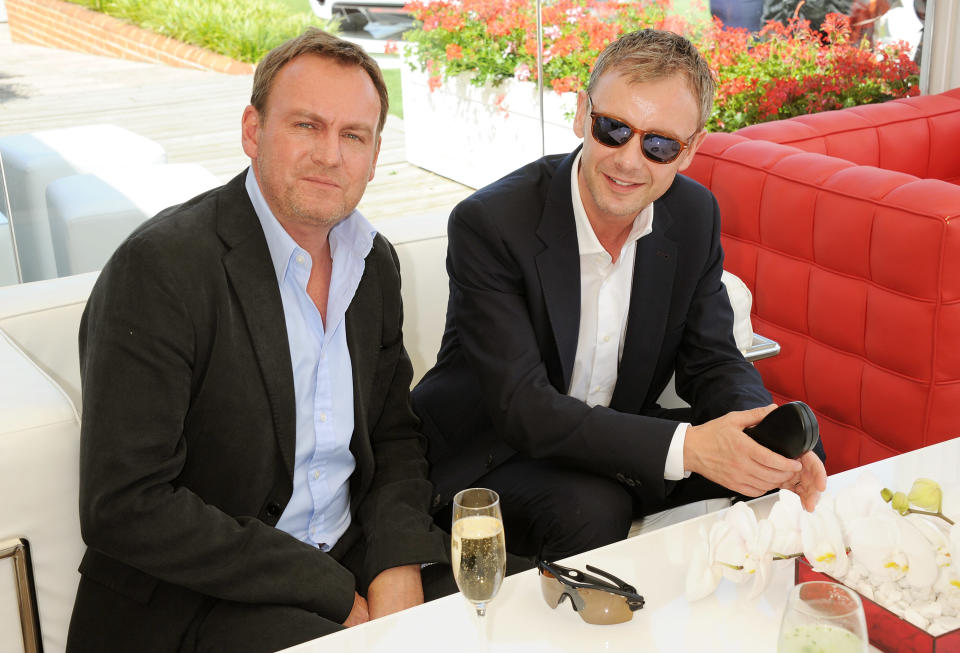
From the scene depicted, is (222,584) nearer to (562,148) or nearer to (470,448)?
(470,448)

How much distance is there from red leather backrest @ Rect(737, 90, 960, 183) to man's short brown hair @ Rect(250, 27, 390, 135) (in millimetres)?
1898

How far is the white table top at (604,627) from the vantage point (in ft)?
4.17

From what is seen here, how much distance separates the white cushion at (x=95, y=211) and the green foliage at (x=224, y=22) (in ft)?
1.73

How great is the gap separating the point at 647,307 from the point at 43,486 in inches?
47.3

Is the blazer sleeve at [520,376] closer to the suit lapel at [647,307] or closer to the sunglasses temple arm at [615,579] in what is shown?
the suit lapel at [647,307]

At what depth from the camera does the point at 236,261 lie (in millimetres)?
1632

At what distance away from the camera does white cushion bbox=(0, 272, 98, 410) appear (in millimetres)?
1931

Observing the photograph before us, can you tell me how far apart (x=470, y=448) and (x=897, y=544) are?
3.41ft

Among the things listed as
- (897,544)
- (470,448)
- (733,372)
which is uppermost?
(897,544)

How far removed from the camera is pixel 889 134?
3666 millimetres

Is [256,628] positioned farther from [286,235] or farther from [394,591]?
[286,235]

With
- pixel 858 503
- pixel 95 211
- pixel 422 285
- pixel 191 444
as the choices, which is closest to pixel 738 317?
pixel 422 285

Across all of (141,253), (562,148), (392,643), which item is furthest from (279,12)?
(392,643)

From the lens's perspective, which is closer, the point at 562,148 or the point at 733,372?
the point at 733,372
